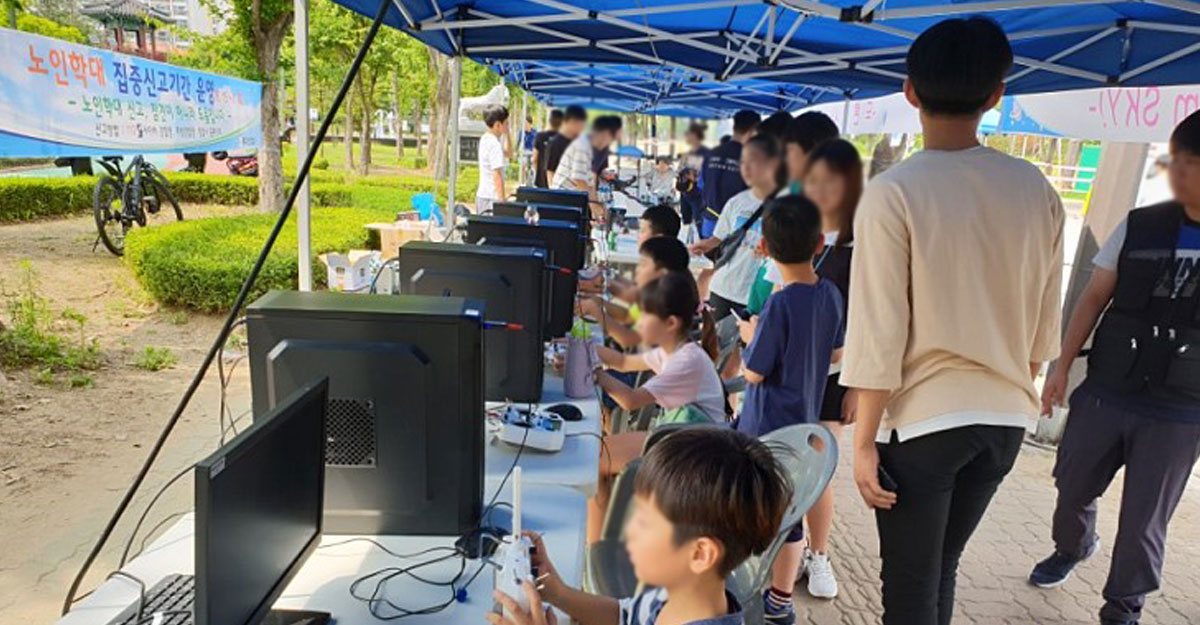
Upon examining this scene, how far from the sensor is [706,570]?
3.56ft

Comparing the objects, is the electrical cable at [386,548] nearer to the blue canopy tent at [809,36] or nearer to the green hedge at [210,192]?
the blue canopy tent at [809,36]

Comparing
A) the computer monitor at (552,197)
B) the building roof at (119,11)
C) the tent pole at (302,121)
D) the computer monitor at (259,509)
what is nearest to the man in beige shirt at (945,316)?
the computer monitor at (259,509)

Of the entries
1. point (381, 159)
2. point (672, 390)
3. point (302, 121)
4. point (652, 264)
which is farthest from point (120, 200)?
point (381, 159)

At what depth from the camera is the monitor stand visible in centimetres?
123

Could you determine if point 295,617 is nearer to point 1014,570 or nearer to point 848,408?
point 848,408

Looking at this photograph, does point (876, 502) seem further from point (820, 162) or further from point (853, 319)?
point (820, 162)

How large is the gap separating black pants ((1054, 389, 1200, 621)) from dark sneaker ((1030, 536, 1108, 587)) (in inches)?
16.5

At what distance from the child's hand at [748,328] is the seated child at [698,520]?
0.90 m

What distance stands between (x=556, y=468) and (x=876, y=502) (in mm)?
797

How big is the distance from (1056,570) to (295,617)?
2909 mm

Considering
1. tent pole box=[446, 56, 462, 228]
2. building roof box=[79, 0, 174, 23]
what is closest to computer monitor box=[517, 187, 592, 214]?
tent pole box=[446, 56, 462, 228]

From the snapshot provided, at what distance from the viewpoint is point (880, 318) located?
1.29 m

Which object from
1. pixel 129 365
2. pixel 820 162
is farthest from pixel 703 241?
pixel 129 365

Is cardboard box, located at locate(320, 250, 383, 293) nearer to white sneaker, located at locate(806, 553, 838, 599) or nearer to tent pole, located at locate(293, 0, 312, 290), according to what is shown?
tent pole, located at locate(293, 0, 312, 290)
